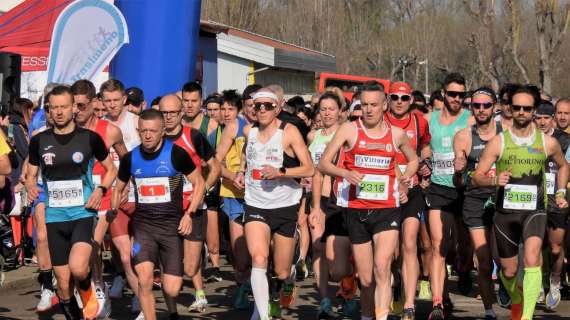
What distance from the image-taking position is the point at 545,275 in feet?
39.7

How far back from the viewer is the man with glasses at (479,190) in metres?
9.84

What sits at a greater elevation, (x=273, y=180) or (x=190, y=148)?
(x=190, y=148)

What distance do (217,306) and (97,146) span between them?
2.73 m

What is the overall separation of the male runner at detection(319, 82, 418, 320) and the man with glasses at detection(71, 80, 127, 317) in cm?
189

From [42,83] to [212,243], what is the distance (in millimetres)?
9442

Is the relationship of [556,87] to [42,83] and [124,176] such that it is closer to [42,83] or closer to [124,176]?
[42,83]

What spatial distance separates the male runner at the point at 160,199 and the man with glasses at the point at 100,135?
0.76m

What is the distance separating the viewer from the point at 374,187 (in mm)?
8859

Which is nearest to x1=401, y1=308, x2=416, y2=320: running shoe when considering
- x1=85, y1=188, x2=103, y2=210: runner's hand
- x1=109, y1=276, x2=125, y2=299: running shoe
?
x1=85, y1=188, x2=103, y2=210: runner's hand

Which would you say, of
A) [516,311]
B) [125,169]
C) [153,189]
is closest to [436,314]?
[516,311]

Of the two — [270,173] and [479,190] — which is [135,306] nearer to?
[270,173]

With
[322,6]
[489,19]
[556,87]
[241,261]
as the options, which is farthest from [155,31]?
[556,87]

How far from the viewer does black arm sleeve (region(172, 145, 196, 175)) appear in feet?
28.9

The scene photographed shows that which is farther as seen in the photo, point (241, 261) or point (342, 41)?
point (342, 41)
